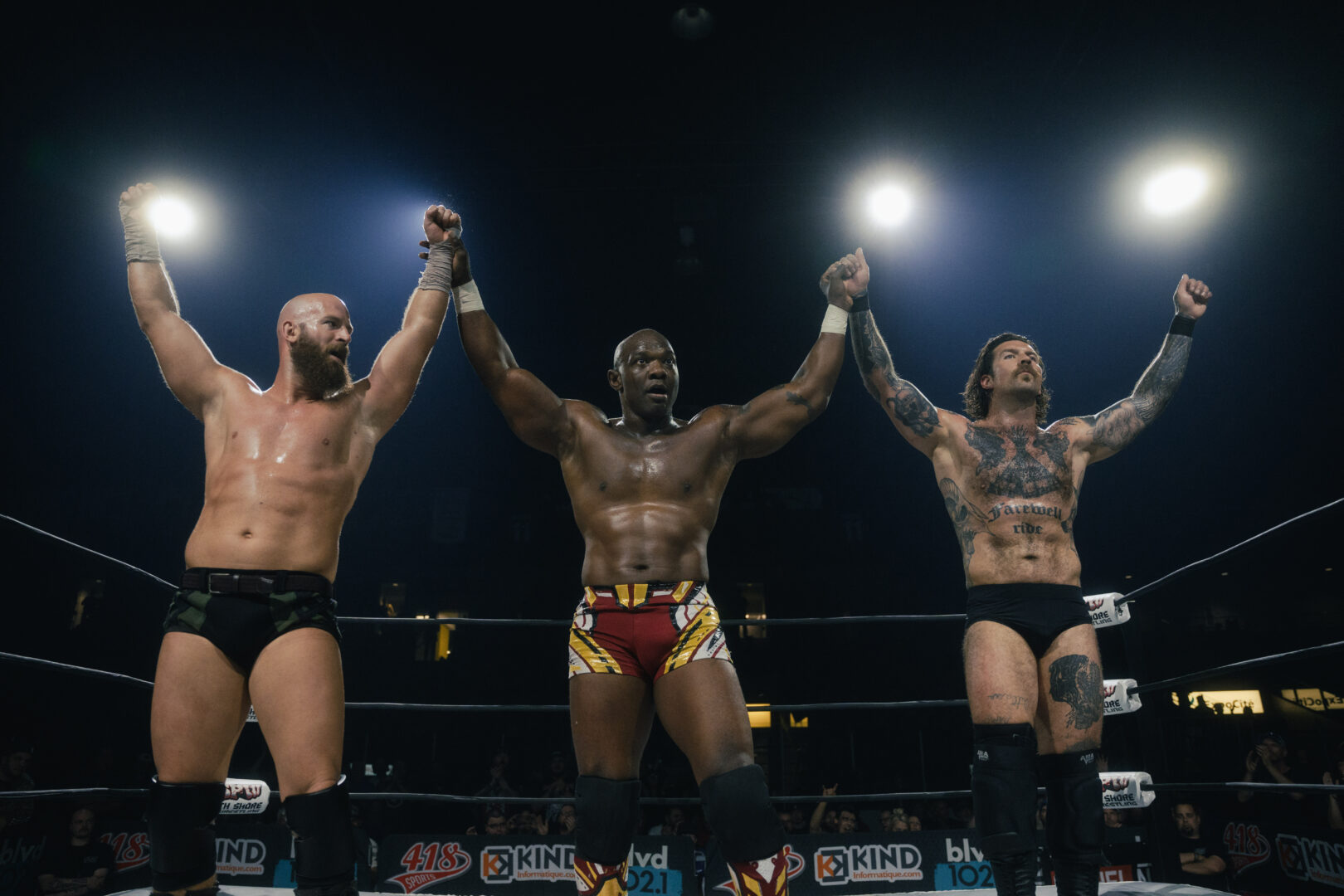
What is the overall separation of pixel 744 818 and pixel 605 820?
1.26 feet

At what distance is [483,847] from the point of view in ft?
14.9

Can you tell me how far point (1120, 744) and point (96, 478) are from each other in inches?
561

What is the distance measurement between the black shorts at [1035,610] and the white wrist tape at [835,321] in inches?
38.9

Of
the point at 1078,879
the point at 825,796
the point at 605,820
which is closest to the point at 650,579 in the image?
the point at 605,820

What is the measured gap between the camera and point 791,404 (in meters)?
2.75

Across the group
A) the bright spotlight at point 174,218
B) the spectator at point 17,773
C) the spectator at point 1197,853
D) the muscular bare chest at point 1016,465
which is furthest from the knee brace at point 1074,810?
the spectator at point 17,773

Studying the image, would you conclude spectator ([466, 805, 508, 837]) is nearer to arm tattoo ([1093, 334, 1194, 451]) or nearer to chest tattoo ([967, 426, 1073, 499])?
chest tattoo ([967, 426, 1073, 499])

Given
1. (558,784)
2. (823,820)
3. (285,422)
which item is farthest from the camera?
(558,784)

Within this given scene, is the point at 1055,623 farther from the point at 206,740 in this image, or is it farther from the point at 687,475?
the point at 206,740

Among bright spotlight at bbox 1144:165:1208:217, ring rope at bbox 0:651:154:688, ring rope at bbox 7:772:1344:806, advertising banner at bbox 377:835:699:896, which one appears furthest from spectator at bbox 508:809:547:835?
bright spotlight at bbox 1144:165:1208:217

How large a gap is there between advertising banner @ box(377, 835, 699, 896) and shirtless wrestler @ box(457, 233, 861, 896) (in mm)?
2361

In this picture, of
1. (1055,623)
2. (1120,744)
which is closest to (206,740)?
(1055,623)

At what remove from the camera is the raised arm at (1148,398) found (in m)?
3.02

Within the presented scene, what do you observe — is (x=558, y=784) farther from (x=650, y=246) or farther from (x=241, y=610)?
(x=241, y=610)
